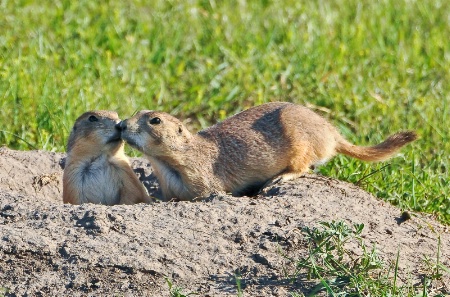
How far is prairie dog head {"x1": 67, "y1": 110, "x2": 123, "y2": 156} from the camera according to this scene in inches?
248

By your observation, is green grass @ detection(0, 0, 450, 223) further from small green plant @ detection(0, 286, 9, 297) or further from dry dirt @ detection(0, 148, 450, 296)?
small green plant @ detection(0, 286, 9, 297)

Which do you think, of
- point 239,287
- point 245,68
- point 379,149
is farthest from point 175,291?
point 245,68

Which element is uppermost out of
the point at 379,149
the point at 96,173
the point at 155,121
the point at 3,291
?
the point at 155,121

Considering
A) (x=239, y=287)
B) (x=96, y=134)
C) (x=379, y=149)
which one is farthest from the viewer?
(x=379, y=149)

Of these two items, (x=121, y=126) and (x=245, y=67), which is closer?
(x=121, y=126)

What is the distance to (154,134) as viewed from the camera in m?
6.14

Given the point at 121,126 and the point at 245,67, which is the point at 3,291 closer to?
the point at 121,126

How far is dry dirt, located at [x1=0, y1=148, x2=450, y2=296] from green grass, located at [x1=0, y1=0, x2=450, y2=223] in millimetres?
1193

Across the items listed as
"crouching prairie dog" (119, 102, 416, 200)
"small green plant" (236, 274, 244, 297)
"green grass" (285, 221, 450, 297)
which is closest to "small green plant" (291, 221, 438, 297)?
"green grass" (285, 221, 450, 297)

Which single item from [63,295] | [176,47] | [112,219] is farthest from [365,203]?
[176,47]

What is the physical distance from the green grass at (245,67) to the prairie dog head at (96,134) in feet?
3.49

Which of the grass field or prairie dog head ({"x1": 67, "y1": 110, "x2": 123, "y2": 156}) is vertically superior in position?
prairie dog head ({"x1": 67, "y1": 110, "x2": 123, "y2": 156})

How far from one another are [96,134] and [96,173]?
0.31 m

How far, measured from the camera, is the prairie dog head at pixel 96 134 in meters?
6.30
